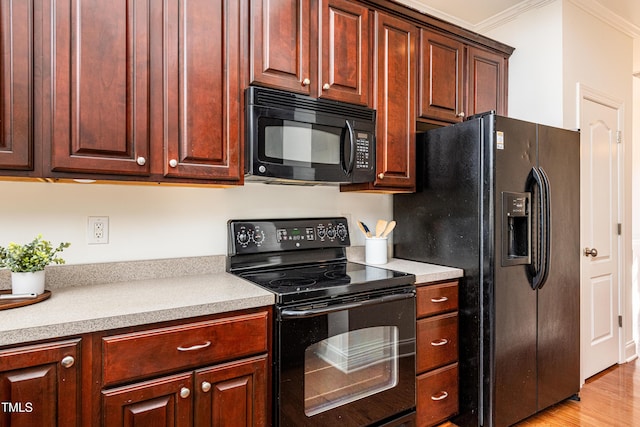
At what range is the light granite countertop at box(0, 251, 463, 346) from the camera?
1.13 metres

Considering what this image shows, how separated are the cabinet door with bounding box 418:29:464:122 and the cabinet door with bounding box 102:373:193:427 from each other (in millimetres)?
1861

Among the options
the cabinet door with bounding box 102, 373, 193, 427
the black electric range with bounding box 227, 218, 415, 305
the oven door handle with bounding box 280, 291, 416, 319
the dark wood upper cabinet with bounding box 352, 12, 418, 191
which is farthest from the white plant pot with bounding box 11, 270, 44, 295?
the dark wood upper cabinet with bounding box 352, 12, 418, 191

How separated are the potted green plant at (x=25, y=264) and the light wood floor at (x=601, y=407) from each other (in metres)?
2.08

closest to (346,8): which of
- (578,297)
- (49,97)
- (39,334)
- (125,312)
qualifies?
(49,97)

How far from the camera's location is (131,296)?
143cm

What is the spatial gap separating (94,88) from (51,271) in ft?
2.53

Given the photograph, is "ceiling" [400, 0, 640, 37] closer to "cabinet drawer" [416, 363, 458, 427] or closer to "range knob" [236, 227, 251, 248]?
"range knob" [236, 227, 251, 248]

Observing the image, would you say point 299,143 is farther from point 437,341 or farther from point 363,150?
point 437,341

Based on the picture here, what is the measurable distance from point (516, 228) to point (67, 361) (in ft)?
6.94

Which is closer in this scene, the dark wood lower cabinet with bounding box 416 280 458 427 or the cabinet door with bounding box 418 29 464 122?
the dark wood lower cabinet with bounding box 416 280 458 427

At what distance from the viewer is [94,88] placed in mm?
1388

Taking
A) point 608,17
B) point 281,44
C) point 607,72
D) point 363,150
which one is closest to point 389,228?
point 363,150

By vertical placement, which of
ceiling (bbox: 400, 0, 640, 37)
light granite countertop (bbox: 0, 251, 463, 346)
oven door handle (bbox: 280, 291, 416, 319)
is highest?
ceiling (bbox: 400, 0, 640, 37)

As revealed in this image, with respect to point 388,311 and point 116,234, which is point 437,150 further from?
point 116,234
